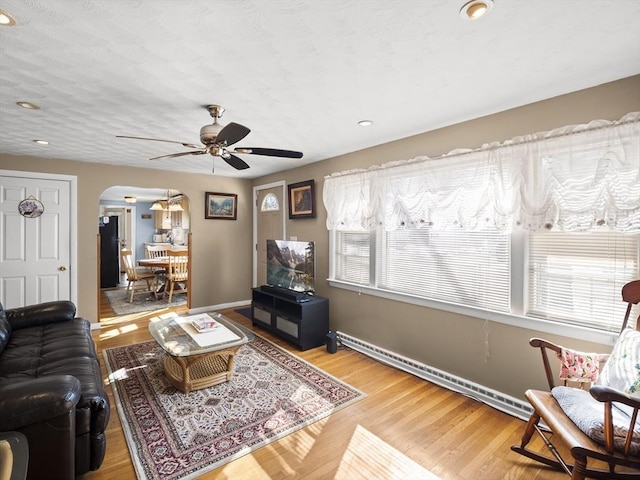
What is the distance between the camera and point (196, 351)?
8.40ft

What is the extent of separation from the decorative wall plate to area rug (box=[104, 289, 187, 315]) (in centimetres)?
200

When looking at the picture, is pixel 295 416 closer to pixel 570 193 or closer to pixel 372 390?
pixel 372 390

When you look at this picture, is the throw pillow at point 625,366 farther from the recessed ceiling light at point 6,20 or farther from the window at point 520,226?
the recessed ceiling light at point 6,20

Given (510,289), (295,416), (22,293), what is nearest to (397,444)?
(295,416)

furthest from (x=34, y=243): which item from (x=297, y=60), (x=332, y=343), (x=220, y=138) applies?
(x=297, y=60)

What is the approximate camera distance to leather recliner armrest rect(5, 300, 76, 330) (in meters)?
2.87

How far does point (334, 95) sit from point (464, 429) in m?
2.53

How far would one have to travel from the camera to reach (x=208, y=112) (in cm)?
248

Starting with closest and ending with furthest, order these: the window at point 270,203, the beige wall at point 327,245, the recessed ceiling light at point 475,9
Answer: the recessed ceiling light at point 475,9, the beige wall at point 327,245, the window at point 270,203

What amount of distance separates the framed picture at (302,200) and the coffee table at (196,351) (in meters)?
1.86

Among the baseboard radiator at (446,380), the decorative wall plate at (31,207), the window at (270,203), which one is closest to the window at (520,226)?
the baseboard radiator at (446,380)

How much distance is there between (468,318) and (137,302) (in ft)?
19.0

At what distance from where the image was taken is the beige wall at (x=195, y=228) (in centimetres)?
424

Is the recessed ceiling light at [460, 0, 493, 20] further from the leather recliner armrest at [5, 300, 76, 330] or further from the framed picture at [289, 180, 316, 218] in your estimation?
the leather recliner armrest at [5, 300, 76, 330]
